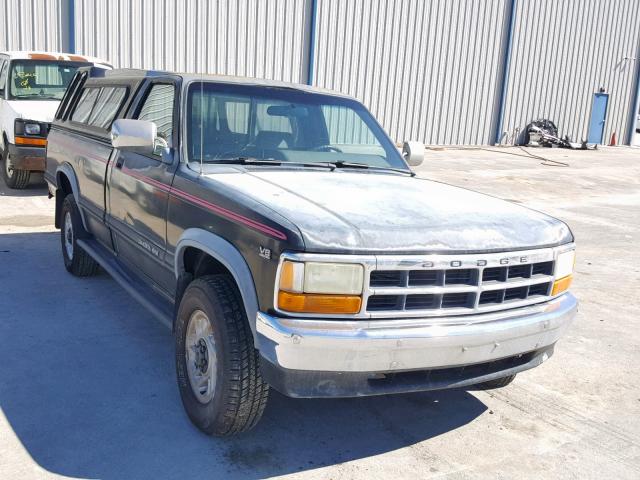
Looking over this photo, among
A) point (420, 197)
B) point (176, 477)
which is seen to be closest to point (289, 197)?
point (420, 197)

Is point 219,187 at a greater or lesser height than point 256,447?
greater

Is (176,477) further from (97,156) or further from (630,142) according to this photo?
(630,142)

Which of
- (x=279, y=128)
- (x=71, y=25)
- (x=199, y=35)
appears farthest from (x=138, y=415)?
(x=199, y=35)

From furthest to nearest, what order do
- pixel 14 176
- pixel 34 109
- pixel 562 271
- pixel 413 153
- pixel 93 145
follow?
pixel 14 176 → pixel 34 109 → pixel 93 145 → pixel 413 153 → pixel 562 271

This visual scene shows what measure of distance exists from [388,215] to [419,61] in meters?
18.8

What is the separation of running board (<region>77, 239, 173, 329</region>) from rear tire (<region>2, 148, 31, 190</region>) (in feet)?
15.2

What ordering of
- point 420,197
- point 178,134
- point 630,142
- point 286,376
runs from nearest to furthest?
1. point 286,376
2. point 420,197
3. point 178,134
4. point 630,142

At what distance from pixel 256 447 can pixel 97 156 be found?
9.13ft

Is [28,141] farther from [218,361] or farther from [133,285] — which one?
[218,361]

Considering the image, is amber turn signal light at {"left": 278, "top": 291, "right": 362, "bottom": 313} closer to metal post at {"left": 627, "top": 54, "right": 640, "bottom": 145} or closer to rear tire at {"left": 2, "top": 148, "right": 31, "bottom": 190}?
rear tire at {"left": 2, "top": 148, "right": 31, "bottom": 190}

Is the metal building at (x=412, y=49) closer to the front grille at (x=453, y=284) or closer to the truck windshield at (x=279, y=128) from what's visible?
the truck windshield at (x=279, y=128)

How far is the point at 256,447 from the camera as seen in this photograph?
10.8ft

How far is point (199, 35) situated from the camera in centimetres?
1614

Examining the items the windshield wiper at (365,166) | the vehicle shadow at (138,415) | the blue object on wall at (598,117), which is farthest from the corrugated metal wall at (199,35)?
the blue object on wall at (598,117)
